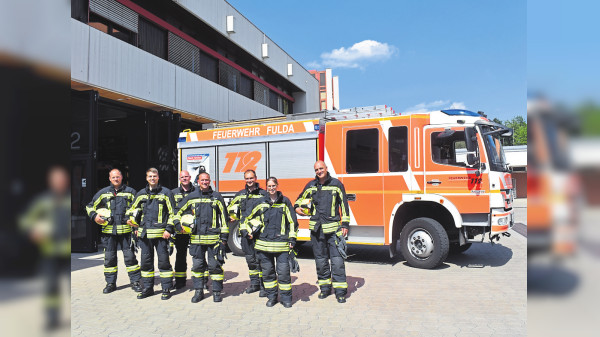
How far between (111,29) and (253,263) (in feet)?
28.5

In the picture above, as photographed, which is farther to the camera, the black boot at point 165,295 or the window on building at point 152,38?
the window on building at point 152,38

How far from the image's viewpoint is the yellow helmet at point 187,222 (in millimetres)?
5949

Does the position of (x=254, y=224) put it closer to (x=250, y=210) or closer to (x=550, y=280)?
(x=250, y=210)

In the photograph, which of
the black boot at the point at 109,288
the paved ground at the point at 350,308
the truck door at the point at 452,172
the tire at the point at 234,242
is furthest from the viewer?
the tire at the point at 234,242

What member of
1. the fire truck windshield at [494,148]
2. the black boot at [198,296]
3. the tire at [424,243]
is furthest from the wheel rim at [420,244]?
the black boot at [198,296]

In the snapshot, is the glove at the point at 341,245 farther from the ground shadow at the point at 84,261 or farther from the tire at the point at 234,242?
the ground shadow at the point at 84,261

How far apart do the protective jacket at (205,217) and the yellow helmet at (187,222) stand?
0.05 m

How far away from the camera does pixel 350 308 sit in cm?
529

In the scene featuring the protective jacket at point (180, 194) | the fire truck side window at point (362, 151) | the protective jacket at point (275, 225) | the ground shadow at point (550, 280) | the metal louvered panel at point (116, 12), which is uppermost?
the metal louvered panel at point (116, 12)

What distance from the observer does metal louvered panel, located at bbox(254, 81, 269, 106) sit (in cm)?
2105

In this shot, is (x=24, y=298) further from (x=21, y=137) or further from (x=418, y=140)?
(x=418, y=140)

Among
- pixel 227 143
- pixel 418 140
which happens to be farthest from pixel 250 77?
pixel 418 140

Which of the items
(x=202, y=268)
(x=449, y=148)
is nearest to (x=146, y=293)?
(x=202, y=268)

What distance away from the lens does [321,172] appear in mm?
6102
